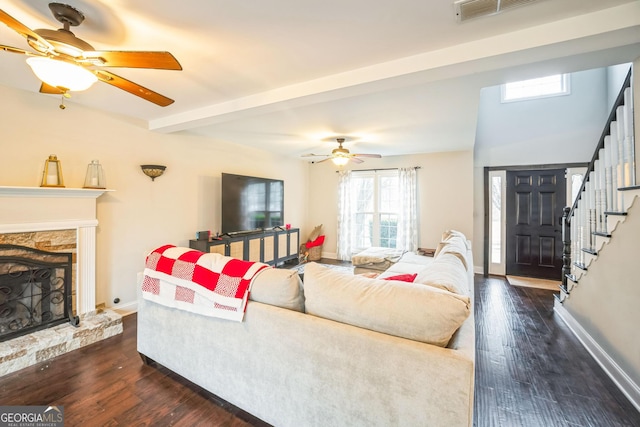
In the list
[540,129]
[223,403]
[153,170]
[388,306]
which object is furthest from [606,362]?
[153,170]

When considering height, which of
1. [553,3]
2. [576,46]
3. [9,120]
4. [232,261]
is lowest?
[232,261]

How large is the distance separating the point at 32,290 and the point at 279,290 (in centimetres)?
262

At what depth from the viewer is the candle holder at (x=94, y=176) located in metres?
2.81

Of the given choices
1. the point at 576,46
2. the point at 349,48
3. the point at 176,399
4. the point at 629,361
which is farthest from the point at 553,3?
the point at 176,399

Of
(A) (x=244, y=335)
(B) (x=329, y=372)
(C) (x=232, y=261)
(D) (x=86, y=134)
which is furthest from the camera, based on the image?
(D) (x=86, y=134)

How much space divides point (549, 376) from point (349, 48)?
115 inches

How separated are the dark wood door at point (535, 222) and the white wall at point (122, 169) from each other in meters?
5.17

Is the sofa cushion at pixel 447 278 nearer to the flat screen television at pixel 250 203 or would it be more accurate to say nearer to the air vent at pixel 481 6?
the air vent at pixel 481 6

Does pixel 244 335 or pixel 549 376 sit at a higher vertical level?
pixel 244 335

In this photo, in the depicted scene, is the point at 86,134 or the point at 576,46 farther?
the point at 86,134

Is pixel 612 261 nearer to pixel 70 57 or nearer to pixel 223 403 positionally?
pixel 223 403

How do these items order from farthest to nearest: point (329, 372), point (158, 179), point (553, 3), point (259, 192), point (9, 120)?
point (259, 192)
point (158, 179)
point (9, 120)
point (553, 3)
point (329, 372)

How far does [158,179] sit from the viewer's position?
11.8 feet

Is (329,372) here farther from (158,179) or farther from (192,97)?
(158,179)
